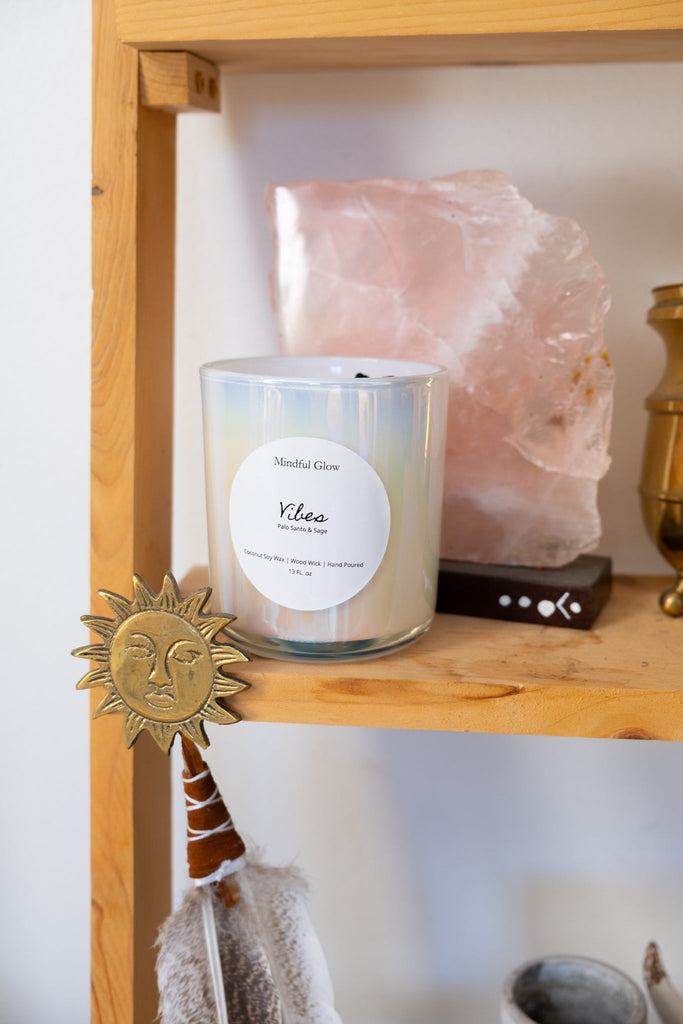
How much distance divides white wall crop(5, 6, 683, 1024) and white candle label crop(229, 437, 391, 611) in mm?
210

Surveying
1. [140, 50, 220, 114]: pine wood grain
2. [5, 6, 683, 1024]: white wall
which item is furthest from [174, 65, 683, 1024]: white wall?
[140, 50, 220, 114]: pine wood grain

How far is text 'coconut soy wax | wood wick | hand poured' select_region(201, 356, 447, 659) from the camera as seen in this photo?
1.12 feet

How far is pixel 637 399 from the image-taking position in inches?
20.4

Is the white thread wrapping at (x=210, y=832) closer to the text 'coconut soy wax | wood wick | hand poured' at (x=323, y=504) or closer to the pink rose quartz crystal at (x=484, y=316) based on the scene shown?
the text 'coconut soy wax | wood wick | hand poured' at (x=323, y=504)

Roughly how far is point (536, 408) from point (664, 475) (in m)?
0.07

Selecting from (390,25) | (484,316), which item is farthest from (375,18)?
(484,316)

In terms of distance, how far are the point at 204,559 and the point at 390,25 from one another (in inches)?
12.7

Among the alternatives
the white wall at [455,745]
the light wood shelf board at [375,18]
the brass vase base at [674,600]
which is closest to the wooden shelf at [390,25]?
the light wood shelf board at [375,18]

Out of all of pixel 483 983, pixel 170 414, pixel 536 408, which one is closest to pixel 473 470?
pixel 536 408

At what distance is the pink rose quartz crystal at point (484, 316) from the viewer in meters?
0.42

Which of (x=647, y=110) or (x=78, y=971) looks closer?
(x=647, y=110)

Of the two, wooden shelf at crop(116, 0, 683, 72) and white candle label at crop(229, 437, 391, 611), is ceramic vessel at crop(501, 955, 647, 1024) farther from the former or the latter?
wooden shelf at crop(116, 0, 683, 72)

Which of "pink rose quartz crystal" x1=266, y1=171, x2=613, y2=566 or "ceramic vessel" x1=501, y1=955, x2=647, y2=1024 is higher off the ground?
"pink rose quartz crystal" x1=266, y1=171, x2=613, y2=566

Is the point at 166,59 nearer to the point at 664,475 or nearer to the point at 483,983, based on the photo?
the point at 664,475
